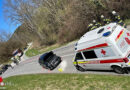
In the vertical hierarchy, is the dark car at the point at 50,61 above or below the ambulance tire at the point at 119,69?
above

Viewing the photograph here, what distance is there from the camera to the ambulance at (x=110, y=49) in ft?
20.3

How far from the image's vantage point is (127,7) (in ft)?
59.4

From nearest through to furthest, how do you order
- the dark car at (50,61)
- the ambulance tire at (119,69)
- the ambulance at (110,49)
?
1. the ambulance at (110,49)
2. the ambulance tire at (119,69)
3. the dark car at (50,61)

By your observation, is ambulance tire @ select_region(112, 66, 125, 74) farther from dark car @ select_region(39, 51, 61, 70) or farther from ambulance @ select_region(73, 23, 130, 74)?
dark car @ select_region(39, 51, 61, 70)

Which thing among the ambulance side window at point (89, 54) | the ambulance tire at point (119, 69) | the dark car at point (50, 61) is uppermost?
the ambulance side window at point (89, 54)

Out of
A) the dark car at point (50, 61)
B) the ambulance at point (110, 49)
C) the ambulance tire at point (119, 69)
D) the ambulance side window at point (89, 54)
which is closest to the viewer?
the ambulance at point (110, 49)

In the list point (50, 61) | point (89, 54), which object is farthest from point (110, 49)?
point (50, 61)

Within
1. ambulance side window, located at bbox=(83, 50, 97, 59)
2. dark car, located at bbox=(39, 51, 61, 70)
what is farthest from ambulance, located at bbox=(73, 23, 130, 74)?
dark car, located at bbox=(39, 51, 61, 70)

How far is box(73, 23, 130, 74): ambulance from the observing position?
620 centimetres

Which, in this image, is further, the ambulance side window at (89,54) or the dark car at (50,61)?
the dark car at (50,61)

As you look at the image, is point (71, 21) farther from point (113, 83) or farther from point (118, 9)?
point (113, 83)

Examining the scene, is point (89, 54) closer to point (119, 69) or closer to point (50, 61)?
point (119, 69)

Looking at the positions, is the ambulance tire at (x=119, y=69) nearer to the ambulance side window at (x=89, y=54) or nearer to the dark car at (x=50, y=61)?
the ambulance side window at (x=89, y=54)

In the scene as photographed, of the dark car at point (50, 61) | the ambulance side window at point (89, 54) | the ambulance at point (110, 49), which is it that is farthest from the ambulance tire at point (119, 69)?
the dark car at point (50, 61)
